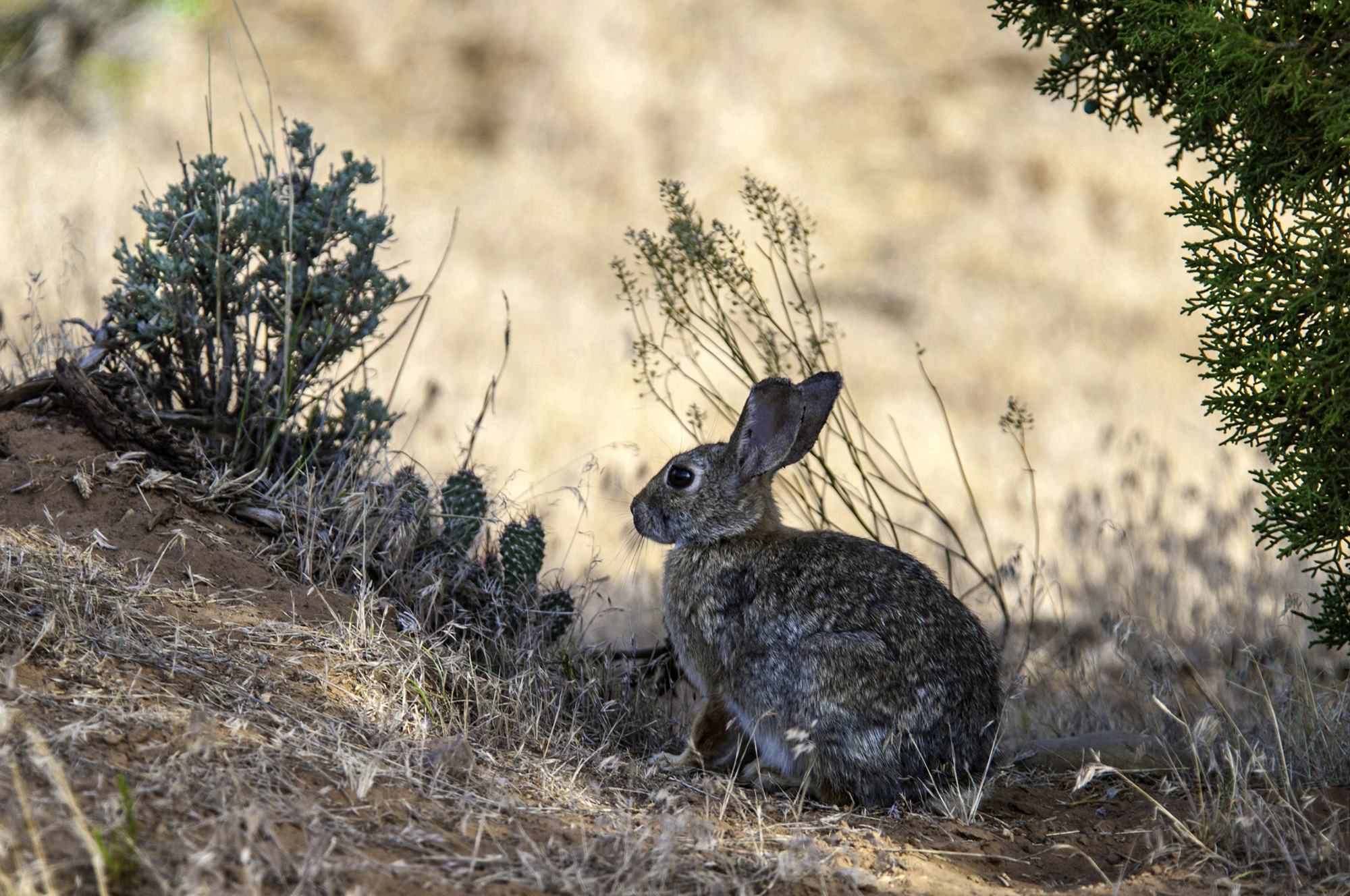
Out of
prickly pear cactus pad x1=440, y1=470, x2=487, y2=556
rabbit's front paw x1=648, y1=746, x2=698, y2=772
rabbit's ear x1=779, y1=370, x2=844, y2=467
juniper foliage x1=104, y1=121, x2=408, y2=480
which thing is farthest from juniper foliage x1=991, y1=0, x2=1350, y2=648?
juniper foliage x1=104, y1=121, x2=408, y2=480

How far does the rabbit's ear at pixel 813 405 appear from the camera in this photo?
4754mm

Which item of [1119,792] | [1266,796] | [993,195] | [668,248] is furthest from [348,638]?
[993,195]

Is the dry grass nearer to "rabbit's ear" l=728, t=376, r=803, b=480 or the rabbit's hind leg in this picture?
the rabbit's hind leg

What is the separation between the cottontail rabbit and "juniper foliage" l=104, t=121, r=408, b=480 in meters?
1.54

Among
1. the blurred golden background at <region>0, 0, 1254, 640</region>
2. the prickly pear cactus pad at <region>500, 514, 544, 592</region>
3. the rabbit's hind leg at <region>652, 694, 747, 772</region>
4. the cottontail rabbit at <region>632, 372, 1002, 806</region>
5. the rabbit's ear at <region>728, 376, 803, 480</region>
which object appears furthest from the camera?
the blurred golden background at <region>0, 0, 1254, 640</region>

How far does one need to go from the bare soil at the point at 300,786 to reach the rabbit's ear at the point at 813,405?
134 cm

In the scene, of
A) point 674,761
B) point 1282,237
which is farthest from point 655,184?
point 674,761

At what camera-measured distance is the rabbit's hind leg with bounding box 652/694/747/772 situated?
4527 mm

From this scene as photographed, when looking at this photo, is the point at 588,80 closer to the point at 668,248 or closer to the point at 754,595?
the point at 668,248

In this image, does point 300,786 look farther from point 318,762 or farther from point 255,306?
point 255,306

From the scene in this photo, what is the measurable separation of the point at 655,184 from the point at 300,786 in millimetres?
15615

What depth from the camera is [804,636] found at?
4387 millimetres

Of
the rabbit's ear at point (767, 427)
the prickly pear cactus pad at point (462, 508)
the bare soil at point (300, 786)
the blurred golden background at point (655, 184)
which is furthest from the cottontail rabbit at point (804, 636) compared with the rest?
the blurred golden background at point (655, 184)

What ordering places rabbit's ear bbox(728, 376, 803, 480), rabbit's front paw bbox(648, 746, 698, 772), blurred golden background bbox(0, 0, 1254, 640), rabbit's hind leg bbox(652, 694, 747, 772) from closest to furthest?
rabbit's front paw bbox(648, 746, 698, 772) → rabbit's hind leg bbox(652, 694, 747, 772) → rabbit's ear bbox(728, 376, 803, 480) → blurred golden background bbox(0, 0, 1254, 640)
